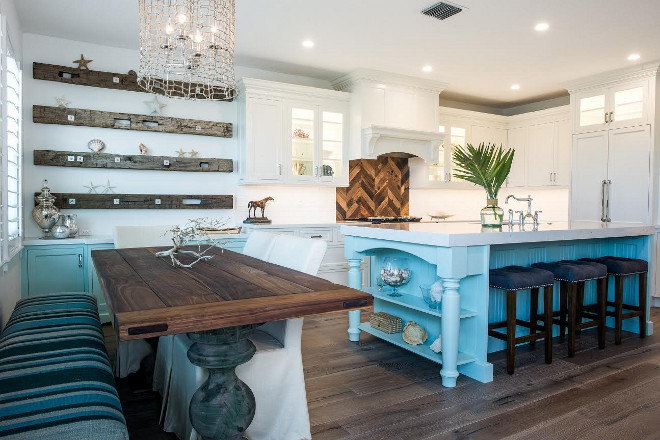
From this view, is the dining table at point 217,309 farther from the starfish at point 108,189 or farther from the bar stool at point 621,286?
the bar stool at point 621,286

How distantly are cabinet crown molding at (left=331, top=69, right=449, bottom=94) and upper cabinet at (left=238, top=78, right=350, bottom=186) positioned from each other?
8.2 inches

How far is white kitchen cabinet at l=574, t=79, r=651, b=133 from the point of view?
515 cm

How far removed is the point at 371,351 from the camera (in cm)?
339

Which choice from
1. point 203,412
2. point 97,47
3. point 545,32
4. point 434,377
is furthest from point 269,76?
point 203,412

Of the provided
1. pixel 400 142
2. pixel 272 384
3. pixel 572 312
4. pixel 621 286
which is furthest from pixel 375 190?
pixel 272 384

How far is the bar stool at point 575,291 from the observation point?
128 inches

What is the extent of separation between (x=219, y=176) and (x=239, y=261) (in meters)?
2.73

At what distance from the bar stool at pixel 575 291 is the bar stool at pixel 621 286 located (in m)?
0.16

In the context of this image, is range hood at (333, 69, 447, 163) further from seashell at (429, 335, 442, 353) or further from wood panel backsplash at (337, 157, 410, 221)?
seashell at (429, 335, 442, 353)

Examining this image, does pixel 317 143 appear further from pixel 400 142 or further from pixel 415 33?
pixel 415 33

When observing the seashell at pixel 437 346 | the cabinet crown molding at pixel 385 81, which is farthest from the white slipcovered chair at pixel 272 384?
the cabinet crown molding at pixel 385 81

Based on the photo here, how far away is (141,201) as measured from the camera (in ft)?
15.2

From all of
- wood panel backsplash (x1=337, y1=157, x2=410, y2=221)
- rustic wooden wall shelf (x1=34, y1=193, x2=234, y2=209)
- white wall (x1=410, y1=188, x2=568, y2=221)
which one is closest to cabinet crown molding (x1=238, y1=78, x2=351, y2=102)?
wood panel backsplash (x1=337, y1=157, x2=410, y2=221)

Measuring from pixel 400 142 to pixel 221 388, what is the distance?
4.42 m
